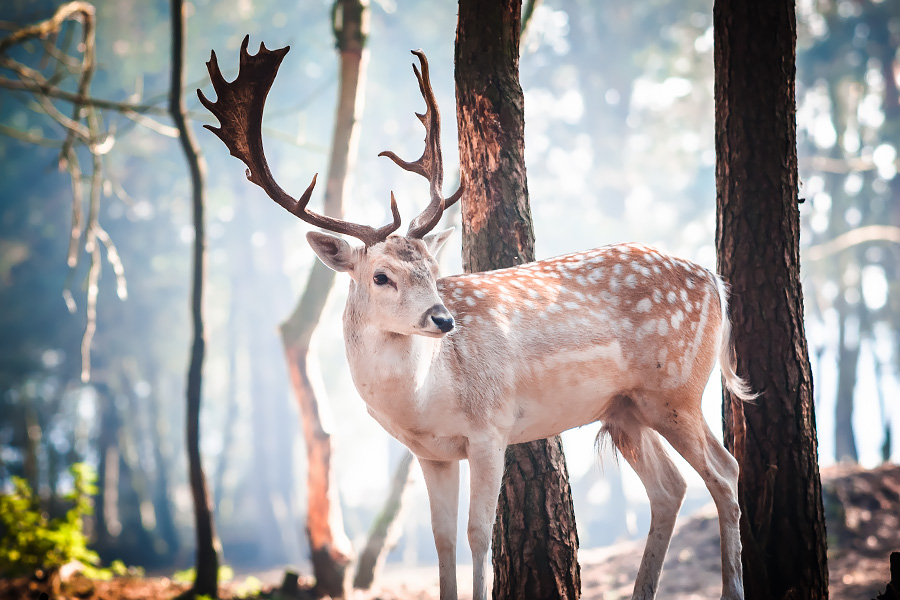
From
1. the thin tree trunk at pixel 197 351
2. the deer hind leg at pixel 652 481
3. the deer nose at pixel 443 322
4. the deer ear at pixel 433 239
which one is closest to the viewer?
the deer nose at pixel 443 322

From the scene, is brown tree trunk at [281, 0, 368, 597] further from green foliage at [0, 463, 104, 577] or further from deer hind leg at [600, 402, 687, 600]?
deer hind leg at [600, 402, 687, 600]

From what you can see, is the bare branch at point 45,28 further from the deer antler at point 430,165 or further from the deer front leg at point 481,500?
the deer front leg at point 481,500

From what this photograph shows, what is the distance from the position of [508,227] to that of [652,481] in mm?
1867

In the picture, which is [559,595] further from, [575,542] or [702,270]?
[702,270]

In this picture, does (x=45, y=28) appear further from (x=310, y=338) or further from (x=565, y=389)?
(x=565, y=389)

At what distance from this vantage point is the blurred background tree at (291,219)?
846 inches

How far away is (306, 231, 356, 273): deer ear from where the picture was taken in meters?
3.88

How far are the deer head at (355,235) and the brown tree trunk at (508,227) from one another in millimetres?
946

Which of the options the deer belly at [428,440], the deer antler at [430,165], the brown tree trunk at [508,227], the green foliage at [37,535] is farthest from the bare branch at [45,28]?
the deer belly at [428,440]

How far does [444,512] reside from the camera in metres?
4.10

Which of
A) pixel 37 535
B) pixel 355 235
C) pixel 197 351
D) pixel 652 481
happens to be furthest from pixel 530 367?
pixel 37 535

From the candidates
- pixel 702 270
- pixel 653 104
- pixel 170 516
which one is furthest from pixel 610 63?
pixel 702 270

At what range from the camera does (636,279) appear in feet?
14.2

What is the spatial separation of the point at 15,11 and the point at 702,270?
25205mm
